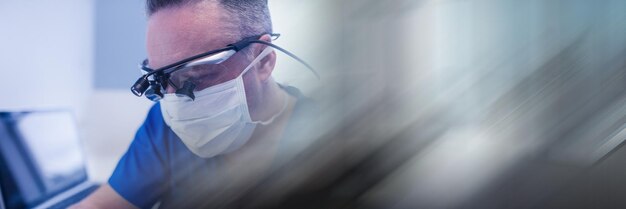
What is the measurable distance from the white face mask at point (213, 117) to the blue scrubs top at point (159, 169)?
0.05 meters

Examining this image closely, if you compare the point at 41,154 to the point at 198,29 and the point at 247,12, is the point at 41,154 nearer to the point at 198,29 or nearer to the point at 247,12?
the point at 198,29

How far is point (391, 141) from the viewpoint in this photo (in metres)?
1.17

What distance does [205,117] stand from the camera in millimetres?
1106

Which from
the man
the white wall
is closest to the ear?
the man

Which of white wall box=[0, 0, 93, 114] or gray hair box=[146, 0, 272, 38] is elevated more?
white wall box=[0, 0, 93, 114]

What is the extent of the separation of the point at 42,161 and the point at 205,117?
619mm

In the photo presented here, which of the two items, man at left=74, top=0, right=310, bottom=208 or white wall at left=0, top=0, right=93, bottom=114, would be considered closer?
man at left=74, top=0, right=310, bottom=208

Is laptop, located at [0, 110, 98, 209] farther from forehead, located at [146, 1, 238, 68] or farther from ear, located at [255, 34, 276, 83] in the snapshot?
ear, located at [255, 34, 276, 83]

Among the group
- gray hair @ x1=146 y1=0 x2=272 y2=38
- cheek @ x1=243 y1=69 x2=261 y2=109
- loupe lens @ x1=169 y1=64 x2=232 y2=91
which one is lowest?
cheek @ x1=243 y1=69 x2=261 y2=109

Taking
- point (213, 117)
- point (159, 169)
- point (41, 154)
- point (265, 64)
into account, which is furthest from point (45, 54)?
point (265, 64)

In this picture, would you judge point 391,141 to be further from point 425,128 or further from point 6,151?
point 6,151

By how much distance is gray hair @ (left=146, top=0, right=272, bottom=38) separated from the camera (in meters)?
1.08

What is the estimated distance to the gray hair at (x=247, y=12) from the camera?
108cm

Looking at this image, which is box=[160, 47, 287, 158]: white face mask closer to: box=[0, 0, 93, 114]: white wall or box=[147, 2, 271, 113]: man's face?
box=[147, 2, 271, 113]: man's face
